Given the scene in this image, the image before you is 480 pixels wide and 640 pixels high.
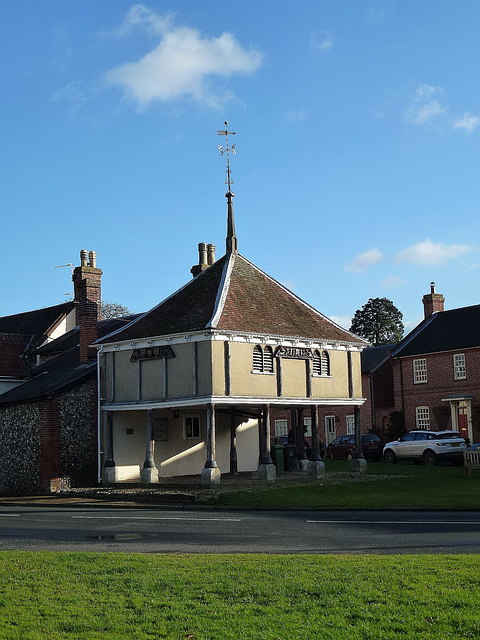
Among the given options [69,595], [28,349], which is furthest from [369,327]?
[69,595]

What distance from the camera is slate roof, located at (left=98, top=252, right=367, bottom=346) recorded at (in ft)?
92.4

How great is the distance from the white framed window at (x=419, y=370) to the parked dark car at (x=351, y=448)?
260 inches

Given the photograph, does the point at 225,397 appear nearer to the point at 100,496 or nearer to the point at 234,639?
the point at 100,496

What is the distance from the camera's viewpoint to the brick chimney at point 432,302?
169ft

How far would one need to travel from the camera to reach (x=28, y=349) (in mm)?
41000

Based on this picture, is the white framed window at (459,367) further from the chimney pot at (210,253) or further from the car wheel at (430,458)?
the chimney pot at (210,253)

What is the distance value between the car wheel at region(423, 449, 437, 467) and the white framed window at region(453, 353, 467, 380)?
9.90m

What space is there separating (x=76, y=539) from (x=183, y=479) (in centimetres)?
1550

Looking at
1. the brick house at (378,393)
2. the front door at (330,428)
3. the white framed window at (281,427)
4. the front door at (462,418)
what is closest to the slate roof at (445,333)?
the brick house at (378,393)

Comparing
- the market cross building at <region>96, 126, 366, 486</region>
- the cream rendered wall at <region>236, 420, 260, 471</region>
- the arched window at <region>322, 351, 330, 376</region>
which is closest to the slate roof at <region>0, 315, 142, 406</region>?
the market cross building at <region>96, 126, 366, 486</region>

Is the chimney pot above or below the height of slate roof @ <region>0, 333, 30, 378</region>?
above

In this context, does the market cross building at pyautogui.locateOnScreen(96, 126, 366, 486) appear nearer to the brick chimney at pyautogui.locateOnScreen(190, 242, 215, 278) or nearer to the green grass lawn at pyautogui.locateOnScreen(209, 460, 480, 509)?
the green grass lawn at pyautogui.locateOnScreen(209, 460, 480, 509)

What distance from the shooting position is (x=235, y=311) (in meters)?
28.6

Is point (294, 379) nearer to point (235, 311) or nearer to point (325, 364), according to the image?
point (325, 364)
